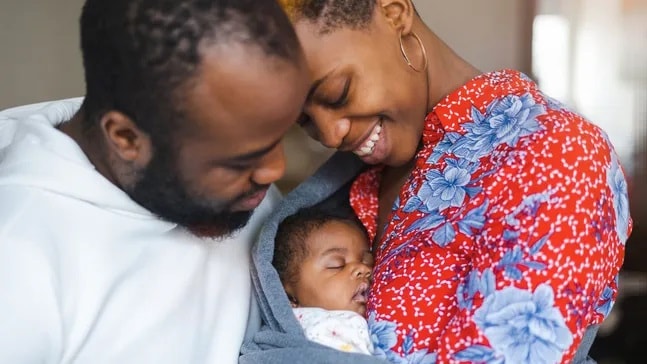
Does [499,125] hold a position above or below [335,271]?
above

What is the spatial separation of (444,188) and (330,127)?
21cm

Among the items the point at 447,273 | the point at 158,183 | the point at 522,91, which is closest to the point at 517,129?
the point at 522,91

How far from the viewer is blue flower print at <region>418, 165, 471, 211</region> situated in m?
1.21

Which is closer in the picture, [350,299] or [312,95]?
[312,95]

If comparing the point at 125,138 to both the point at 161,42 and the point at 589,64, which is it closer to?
the point at 161,42

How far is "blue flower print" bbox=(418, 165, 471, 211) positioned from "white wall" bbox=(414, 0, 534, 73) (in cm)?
134

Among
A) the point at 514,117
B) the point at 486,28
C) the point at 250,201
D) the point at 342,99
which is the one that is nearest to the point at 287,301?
the point at 250,201

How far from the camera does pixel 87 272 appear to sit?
3.36 feet

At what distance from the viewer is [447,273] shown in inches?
46.6

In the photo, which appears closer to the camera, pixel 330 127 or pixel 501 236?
pixel 501 236

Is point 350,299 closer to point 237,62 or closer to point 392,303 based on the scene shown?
point 392,303

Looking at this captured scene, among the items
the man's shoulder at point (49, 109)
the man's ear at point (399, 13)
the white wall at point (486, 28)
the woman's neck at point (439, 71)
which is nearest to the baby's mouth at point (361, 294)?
the woman's neck at point (439, 71)

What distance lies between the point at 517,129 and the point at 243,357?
21.3 inches

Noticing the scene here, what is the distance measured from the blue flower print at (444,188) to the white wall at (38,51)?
167 centimetres
